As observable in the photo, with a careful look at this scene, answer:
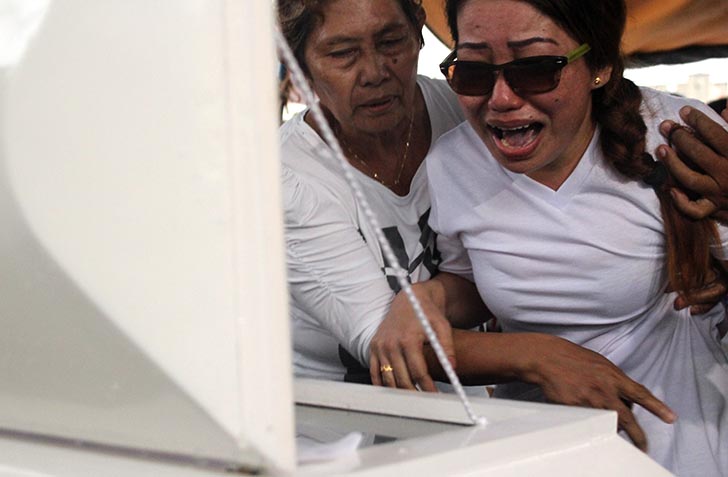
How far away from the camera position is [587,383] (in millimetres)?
1330

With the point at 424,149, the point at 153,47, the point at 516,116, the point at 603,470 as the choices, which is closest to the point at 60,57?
the point at 153,47

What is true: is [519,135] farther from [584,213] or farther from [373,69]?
[373,69]

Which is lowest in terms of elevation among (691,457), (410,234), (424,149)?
(691,457)

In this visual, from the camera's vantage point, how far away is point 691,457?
4.75 ft

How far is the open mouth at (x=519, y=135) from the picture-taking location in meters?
1.44

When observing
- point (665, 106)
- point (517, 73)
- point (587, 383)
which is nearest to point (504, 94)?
point (517, 73)

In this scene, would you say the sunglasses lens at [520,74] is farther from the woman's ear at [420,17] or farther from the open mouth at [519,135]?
the woman's ear at [420,17]

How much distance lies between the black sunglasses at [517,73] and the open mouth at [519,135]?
6 centimetres

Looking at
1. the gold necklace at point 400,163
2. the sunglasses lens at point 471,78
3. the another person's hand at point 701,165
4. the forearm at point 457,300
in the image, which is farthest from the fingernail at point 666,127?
the gold necklace at point 400,163

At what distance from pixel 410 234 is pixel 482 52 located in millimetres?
424

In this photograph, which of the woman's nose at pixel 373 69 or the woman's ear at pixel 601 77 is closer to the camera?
the woman's ear at pixel 601 77

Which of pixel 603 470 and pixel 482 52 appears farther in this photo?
pixel 482 52

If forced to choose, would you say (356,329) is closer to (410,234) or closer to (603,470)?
(410,234)

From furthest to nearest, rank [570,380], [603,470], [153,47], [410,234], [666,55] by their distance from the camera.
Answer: [666,55] → [410,234] → [570,380] → [603,470] → [153,47]
